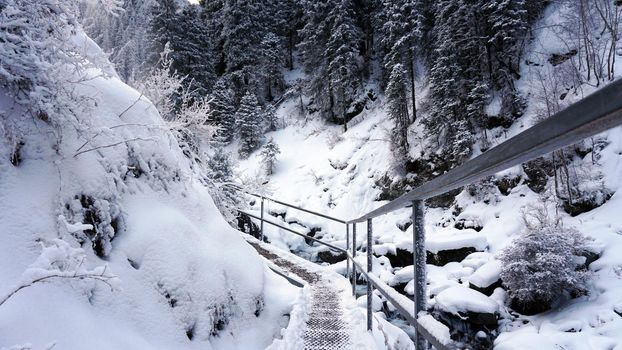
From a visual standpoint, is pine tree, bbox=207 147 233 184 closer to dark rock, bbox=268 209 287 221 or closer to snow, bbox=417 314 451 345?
dark rock, bbox=268 209 287 221

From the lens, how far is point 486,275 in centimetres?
754

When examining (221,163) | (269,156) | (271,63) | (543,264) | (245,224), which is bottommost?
(245,224)

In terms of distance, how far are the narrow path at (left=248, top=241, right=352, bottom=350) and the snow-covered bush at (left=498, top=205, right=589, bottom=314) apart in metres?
1.66

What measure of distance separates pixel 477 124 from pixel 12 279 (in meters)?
15.8

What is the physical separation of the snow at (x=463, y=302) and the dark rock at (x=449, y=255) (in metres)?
2.78

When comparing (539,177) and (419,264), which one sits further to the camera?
(539,177)

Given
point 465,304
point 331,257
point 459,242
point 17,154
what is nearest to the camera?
point 17,154

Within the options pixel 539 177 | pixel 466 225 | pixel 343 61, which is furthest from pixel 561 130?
pixel 343 61

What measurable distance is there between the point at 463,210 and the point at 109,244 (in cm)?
1195

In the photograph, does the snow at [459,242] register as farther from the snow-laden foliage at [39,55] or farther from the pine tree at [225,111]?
the pine tree at [225,111]

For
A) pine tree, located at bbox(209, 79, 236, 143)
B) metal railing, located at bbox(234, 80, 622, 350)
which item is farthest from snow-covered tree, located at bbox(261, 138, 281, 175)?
metal railing, located at bbox(234, 80, 622, 350)

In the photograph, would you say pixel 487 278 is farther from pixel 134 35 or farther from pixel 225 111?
pixel 134 35

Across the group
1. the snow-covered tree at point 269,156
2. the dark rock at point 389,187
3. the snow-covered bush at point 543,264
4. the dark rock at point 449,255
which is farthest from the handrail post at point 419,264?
the snow-covered tree at point 269,156

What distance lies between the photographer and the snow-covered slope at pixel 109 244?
1531mm
